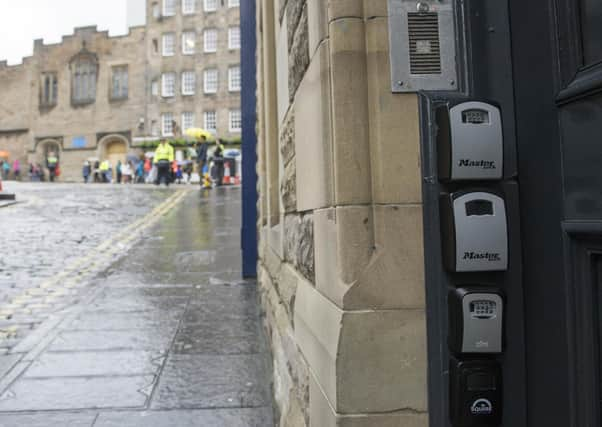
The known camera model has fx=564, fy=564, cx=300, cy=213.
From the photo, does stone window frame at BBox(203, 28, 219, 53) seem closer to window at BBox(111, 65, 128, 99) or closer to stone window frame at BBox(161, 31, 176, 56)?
stone window frame at BBox(161, 31, 176, 56)


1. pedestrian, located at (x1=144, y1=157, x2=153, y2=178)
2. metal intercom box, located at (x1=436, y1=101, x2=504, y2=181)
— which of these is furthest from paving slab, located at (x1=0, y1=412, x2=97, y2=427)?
pedestrian, located at (x1=144, y1=157, x2=153, y2=178)

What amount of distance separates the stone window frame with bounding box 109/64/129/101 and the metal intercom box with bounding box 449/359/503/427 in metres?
47.3

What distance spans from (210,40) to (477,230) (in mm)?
46360

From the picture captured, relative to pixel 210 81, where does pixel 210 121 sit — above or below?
below

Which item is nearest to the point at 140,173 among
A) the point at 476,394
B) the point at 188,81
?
the point at 188,81

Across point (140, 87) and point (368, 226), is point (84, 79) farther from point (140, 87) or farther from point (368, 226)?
point (368, 226)

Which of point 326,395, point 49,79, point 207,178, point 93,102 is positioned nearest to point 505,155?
point 326,395

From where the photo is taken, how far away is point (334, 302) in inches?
63.8

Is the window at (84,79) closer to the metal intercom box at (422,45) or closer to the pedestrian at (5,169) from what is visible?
the pedestrian at (5,169)

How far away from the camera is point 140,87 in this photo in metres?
45.2

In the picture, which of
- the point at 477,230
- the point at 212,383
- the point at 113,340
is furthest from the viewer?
the point at 113,340

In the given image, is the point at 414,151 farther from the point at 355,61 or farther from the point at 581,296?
the point at 581,296

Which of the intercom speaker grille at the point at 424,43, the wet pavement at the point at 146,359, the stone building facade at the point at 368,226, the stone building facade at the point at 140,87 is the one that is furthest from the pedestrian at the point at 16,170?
the intercom speaker grille at the point at 424,43

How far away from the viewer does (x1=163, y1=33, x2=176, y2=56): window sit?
45375mm
